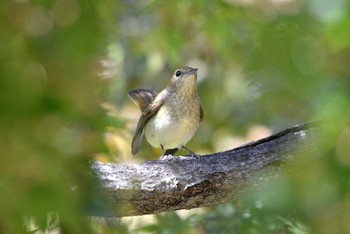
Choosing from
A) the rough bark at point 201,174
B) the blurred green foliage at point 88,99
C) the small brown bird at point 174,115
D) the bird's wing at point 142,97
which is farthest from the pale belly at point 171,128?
the blurred green foliage at point 88,99

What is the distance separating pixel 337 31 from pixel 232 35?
11.8ft

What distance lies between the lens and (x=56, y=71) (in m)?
0.94

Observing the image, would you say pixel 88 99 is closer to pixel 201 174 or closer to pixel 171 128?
pixel 201 174

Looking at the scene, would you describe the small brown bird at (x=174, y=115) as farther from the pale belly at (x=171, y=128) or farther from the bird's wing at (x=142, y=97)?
the bird's wing at (x=142, y=97)

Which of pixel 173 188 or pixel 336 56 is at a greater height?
pixel 173 188

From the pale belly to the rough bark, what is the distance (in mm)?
1517

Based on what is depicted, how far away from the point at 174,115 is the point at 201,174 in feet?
5.95

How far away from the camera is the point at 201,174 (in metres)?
3.36

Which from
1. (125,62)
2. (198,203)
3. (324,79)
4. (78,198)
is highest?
(125,62)

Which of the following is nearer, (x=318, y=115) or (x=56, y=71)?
(x=56, y=71)

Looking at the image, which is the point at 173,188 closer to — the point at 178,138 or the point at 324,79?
the point at 178,138

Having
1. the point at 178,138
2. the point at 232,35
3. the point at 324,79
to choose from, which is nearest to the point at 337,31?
the point at 324,79

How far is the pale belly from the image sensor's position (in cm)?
507

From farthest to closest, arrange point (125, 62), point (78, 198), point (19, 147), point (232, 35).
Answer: point (125, 62) < point (232, 35) < point (78, 198) < point (19, 147)
